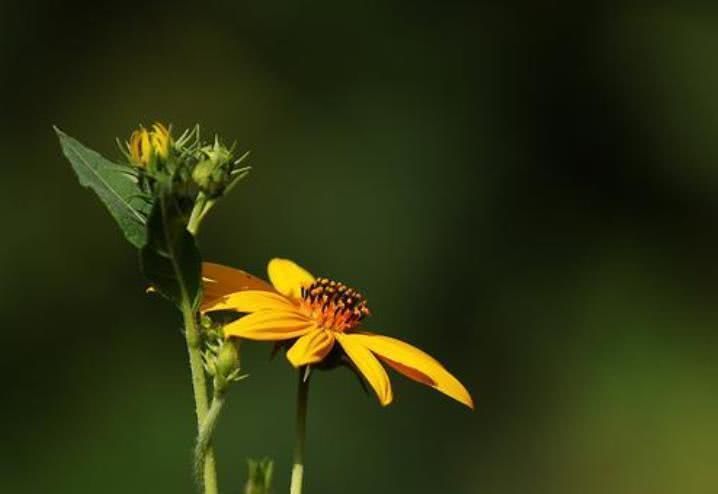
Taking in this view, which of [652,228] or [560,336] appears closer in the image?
[560,336]

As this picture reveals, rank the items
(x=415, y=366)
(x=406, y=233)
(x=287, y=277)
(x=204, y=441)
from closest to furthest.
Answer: (x=204, y=441), (x=415, y=366), (x=287, y=277), (x=406, y=233)

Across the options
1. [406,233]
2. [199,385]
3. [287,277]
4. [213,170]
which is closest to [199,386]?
[199,385]

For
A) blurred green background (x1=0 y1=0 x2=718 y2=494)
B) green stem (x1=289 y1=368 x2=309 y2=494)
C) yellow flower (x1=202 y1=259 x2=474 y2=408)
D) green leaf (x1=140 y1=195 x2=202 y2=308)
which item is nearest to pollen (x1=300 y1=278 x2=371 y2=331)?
yellow flower (x1=202 y1=259 x2=474 y2=408)

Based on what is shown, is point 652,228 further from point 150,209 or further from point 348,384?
point 150,209

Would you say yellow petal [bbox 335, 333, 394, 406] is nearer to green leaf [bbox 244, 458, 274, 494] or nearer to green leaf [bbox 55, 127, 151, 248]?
green leaf [bbox 244, 458, 274, 494]

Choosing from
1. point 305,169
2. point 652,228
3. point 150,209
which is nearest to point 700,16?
point 652,228

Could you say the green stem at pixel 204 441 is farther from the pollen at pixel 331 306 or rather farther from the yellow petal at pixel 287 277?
the yellow petal at pixel 287 277

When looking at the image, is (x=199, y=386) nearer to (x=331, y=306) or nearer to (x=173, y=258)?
(x=173, y=258)
